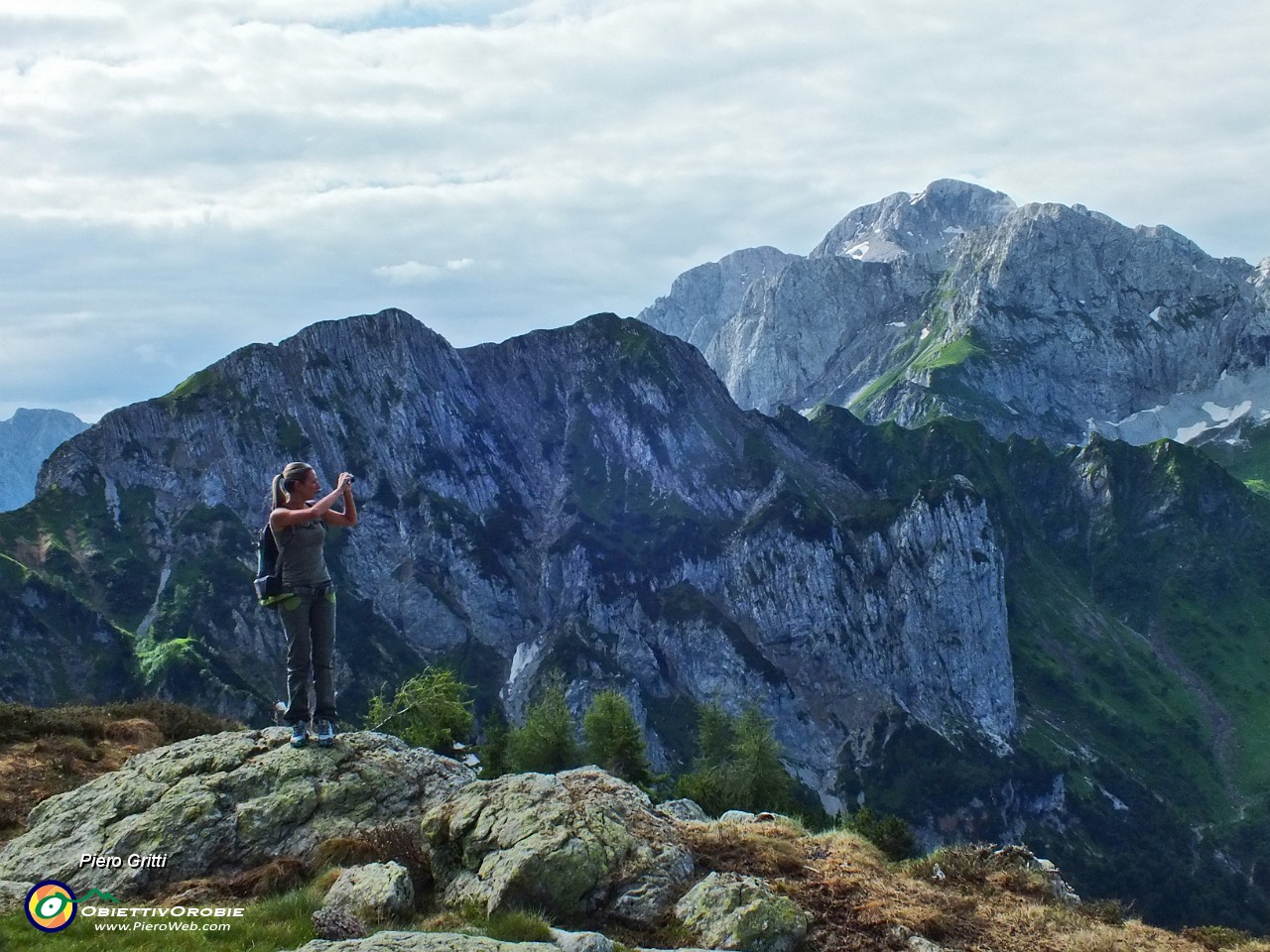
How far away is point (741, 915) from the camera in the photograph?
17484 mm

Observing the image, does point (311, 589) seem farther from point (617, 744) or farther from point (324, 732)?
point (617, 744)

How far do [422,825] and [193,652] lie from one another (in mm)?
188655

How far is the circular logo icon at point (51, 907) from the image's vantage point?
52.1 feet

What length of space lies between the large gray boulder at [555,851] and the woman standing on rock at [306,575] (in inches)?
171

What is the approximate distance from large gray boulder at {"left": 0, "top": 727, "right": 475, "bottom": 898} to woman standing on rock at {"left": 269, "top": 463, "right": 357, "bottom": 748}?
5.50 feet

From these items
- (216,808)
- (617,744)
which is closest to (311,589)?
(216,808)

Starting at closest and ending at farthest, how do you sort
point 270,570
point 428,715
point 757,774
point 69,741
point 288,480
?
point 288,480 < point 270,570 < point 69,741 < point 428,715 < point 757,774

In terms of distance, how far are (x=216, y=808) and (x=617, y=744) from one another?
211 feet

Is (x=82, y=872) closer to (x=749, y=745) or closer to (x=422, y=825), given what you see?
(x=422, y=825)

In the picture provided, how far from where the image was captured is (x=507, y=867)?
18016 millimetres

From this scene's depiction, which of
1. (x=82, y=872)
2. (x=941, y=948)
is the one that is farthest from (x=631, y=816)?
(x=82, y=872)

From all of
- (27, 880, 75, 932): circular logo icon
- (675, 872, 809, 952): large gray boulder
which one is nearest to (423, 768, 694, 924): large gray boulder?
(675, 872, 809, 952): large gray boulder

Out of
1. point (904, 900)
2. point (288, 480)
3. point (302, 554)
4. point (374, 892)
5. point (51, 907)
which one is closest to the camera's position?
point (51, 907)

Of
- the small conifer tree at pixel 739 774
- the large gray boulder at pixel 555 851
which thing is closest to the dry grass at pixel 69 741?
the large gray boulder at pixel 555 851
